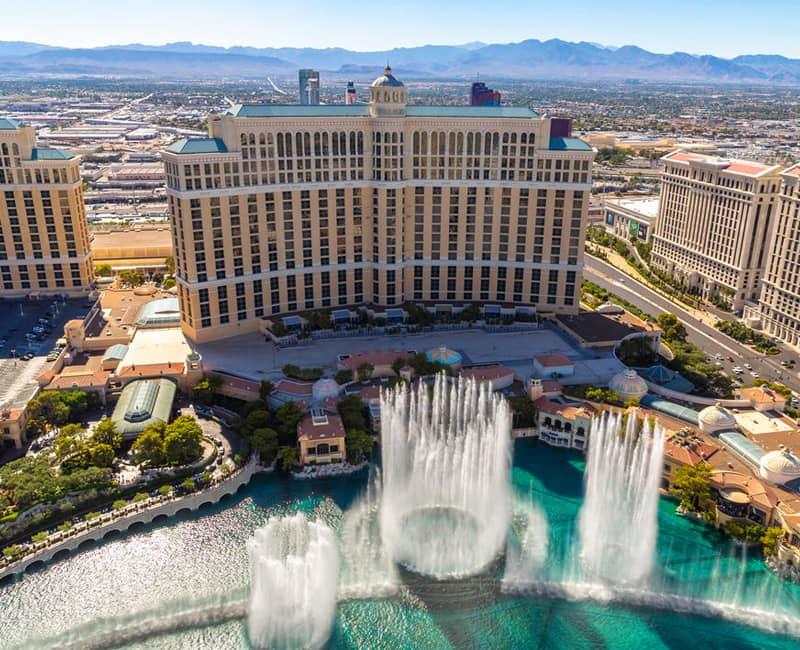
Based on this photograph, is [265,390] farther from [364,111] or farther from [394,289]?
[364,111]

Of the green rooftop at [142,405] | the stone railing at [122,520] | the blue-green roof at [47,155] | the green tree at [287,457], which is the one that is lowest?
the stone railing at [122,520]

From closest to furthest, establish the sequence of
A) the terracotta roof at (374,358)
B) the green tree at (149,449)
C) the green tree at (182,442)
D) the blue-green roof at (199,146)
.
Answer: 1. the green tree at (149,449)
2. the green tree at (182,442)
3. the terracotta roof at (374,358)
4. the blue-green roof at (199,146)

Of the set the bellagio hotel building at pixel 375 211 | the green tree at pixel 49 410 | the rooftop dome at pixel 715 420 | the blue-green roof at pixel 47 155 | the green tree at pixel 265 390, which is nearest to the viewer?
the rooftop dome at pixel 715 420

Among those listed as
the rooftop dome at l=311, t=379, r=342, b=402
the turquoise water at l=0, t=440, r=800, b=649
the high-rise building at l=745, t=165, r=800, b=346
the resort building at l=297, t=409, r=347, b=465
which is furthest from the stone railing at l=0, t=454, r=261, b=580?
the high-rise building at l=745, t=165, r=800, b=346

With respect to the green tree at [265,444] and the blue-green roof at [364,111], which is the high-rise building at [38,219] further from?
the green tree at [265,444]

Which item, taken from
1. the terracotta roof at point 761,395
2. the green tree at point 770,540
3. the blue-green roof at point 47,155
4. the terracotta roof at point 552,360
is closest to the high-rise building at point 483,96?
the terracotta roof at point 552,360

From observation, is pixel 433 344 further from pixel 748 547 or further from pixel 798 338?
pixel 798 338

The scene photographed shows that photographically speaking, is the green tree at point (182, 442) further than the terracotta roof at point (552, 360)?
No
